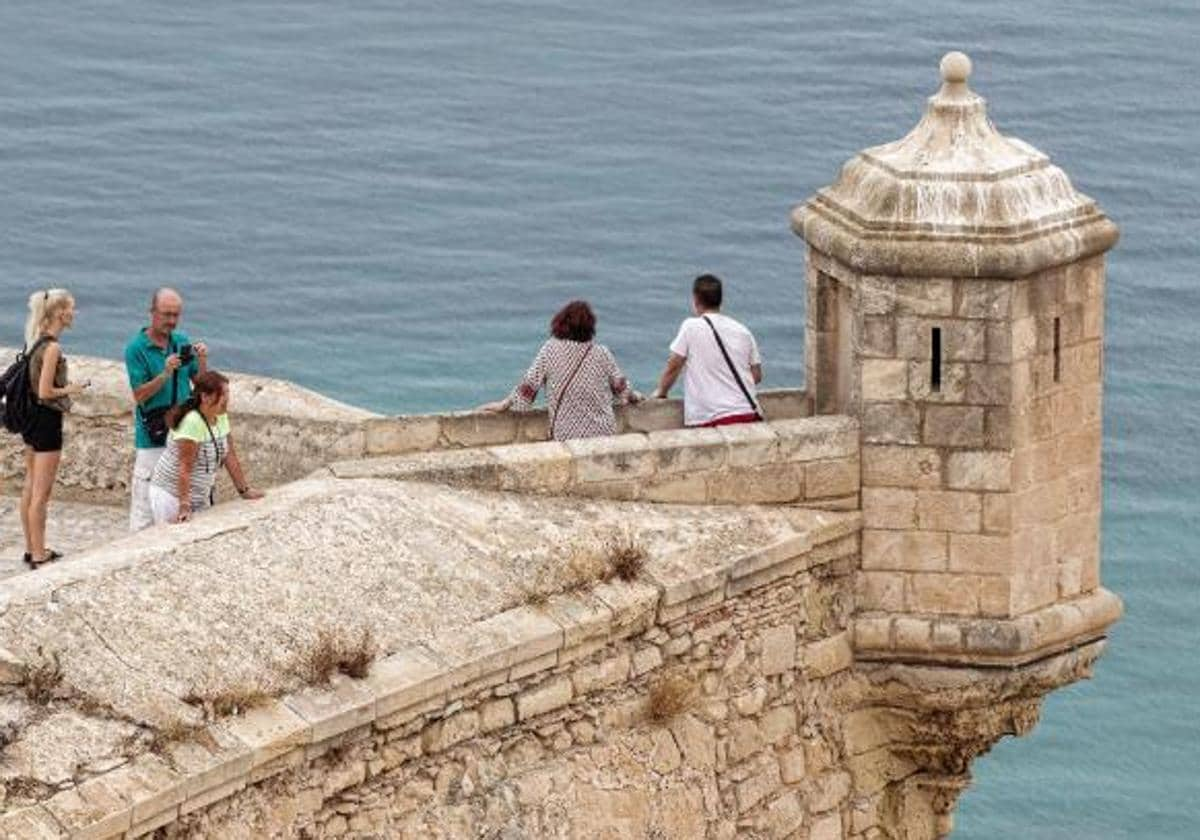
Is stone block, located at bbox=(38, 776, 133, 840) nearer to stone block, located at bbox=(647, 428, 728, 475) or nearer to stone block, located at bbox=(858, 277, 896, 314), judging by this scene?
stone block, located at bbox=(647, 428, 728, 475)

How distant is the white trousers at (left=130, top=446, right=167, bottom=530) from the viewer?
16984 mm

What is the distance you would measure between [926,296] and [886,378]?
474 millimetres

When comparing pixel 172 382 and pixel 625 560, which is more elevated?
pixel 172 382

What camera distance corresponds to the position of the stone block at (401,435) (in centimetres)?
1780

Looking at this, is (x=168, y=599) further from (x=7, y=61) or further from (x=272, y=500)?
(x=7, y=61)

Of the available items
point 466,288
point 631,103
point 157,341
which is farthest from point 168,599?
point 631,103

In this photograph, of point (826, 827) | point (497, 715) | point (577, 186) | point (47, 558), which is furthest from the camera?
point (577, 186)

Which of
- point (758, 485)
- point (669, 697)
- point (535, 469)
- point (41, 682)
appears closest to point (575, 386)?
point (535, 469)

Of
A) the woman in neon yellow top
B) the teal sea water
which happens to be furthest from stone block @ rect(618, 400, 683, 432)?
the teal sea water

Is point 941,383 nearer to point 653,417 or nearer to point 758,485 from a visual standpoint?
point 758,485

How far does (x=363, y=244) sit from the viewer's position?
53094 millimetres

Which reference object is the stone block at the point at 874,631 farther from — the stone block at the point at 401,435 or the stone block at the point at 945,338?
the stone block at the point at 401,435

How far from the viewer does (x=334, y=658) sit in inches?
595

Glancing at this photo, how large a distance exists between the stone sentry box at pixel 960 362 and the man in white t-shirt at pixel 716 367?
377 mm
